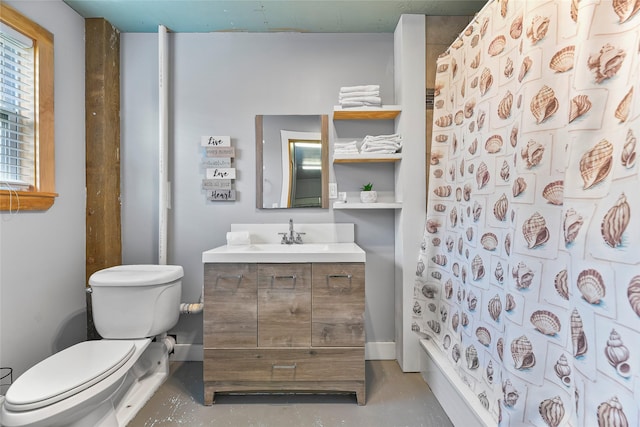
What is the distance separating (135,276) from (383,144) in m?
1.71

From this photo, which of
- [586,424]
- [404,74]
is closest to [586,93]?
[586,424]

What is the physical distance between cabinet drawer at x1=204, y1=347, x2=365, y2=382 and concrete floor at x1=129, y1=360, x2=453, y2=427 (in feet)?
0.56

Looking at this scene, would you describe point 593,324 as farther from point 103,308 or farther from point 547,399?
point 103,308

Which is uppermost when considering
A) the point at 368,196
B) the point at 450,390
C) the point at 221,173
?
the point at 221,173

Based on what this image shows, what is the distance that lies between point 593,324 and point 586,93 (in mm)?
626

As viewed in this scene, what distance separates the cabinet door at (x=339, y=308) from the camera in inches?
65.9

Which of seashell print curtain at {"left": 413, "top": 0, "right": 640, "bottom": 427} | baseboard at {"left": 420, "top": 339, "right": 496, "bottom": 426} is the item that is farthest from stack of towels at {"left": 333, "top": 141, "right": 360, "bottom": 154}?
baseboard at {"left": 420, "top": 339, "right": 496, "bottom": 426}

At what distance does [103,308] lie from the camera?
1.68 m

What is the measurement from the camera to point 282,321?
168cm

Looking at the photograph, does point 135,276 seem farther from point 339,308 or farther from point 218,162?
point 339,308

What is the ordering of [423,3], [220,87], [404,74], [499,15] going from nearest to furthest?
[499,15]
[423,3]
[404,74]
[220,87]

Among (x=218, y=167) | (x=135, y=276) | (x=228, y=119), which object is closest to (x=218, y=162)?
(x=218, y=167)

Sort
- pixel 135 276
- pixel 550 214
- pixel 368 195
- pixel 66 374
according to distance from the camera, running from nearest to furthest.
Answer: pixel 550 214
pixel 66 374
pixel 135 276
pixel 368 195

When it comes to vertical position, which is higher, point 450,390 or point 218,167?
point 218,167
